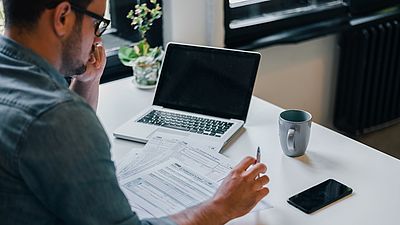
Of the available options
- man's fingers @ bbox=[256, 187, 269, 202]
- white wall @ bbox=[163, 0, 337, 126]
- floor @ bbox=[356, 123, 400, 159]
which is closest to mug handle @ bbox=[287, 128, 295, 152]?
man's fingers @ bbox=[256, 187, 269, 202]

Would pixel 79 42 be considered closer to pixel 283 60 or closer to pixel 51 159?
pixel 51 159

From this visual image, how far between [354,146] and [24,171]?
0.91 m

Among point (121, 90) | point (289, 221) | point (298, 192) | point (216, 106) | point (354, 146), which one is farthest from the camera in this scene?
point (121, 90)

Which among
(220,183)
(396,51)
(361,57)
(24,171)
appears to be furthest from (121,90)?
(396,51)

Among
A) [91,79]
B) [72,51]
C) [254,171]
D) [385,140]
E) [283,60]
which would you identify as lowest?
[385,140]

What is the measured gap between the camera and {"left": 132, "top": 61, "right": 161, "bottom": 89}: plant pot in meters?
1.91

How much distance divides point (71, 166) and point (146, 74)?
99cm

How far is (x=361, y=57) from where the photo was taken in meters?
2.71

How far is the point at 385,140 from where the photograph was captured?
2967 millimetres

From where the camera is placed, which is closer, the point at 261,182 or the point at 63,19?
the point at 63,19

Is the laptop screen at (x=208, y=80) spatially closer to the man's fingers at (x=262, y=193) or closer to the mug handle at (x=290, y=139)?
the mug handle at (x=290, y=139)

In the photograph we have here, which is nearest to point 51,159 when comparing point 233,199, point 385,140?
point 233,199

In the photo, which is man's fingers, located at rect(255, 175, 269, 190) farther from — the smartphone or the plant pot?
the plant pot

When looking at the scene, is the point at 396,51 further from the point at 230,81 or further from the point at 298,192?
the point at 298,192
